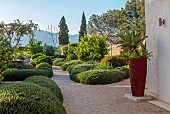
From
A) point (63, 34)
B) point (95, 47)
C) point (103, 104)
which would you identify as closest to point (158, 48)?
point (103, 104)

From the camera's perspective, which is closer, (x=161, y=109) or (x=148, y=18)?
(x=161, y=109)

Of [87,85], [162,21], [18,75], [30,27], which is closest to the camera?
[162,21]

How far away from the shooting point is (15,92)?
4.11 meters

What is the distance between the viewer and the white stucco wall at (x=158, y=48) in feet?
21.7

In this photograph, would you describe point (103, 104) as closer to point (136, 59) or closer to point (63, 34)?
point (136, 59)

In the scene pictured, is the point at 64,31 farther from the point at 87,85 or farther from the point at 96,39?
the point at 87,85

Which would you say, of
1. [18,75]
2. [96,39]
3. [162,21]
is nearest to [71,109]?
[162,21]

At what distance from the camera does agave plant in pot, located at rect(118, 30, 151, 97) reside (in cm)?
716

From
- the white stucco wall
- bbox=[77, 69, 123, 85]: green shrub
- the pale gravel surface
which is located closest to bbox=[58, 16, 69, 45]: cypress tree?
bbox=[77, 69, 123, 85]: green shrub

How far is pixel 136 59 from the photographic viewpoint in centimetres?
716

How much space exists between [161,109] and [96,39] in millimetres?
11060

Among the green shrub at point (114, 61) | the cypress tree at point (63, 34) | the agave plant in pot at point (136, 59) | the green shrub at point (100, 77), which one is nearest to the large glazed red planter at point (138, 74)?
the agave plant in pot at point (136, 59)

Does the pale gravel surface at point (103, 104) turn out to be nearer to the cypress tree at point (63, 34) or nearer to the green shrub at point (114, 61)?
the green shrub at point (114, 61)

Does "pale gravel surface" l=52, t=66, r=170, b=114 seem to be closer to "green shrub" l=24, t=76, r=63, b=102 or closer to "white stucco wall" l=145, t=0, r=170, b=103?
"green shrub" l=24, t=76, r=63, b=102
